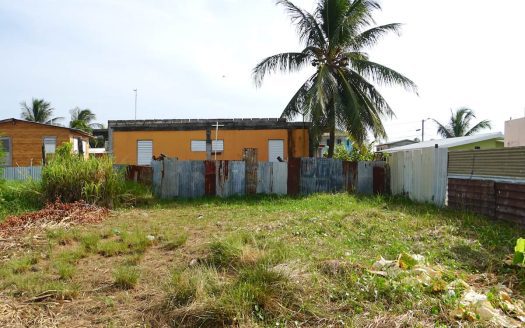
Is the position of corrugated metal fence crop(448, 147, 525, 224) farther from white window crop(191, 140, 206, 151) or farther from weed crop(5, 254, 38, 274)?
white window crop(191, 140, 206, 151)

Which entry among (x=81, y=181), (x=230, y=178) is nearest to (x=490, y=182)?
(x=230, y=178)

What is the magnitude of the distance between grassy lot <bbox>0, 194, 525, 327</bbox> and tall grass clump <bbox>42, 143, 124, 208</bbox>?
2610 millimetres

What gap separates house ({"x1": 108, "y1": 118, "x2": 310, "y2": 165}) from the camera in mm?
19469

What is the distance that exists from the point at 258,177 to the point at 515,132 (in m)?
8.62

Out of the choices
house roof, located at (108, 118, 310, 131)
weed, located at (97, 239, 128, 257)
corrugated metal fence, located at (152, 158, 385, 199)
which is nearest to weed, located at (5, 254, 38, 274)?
weed, located at (97, 239, 128, 257)

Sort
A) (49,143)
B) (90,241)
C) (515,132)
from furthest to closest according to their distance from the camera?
(49,143), (515,132), (90,241)

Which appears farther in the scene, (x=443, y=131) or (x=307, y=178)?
(x=443, y=131)

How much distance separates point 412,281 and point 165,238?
4.52 m

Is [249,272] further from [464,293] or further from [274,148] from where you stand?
[274,148]

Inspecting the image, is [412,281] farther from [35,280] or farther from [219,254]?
[35,280]

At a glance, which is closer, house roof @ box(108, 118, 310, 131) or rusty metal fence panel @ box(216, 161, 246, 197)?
rusty metal fence panel @ box(216, 161, 246, 197)

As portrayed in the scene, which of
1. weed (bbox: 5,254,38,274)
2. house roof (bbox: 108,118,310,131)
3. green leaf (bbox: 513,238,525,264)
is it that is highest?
house roof (bbox: 108,118,310,131)

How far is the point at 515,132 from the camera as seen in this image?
13219mm

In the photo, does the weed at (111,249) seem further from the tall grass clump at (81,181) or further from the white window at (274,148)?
the white window at (274,148)
